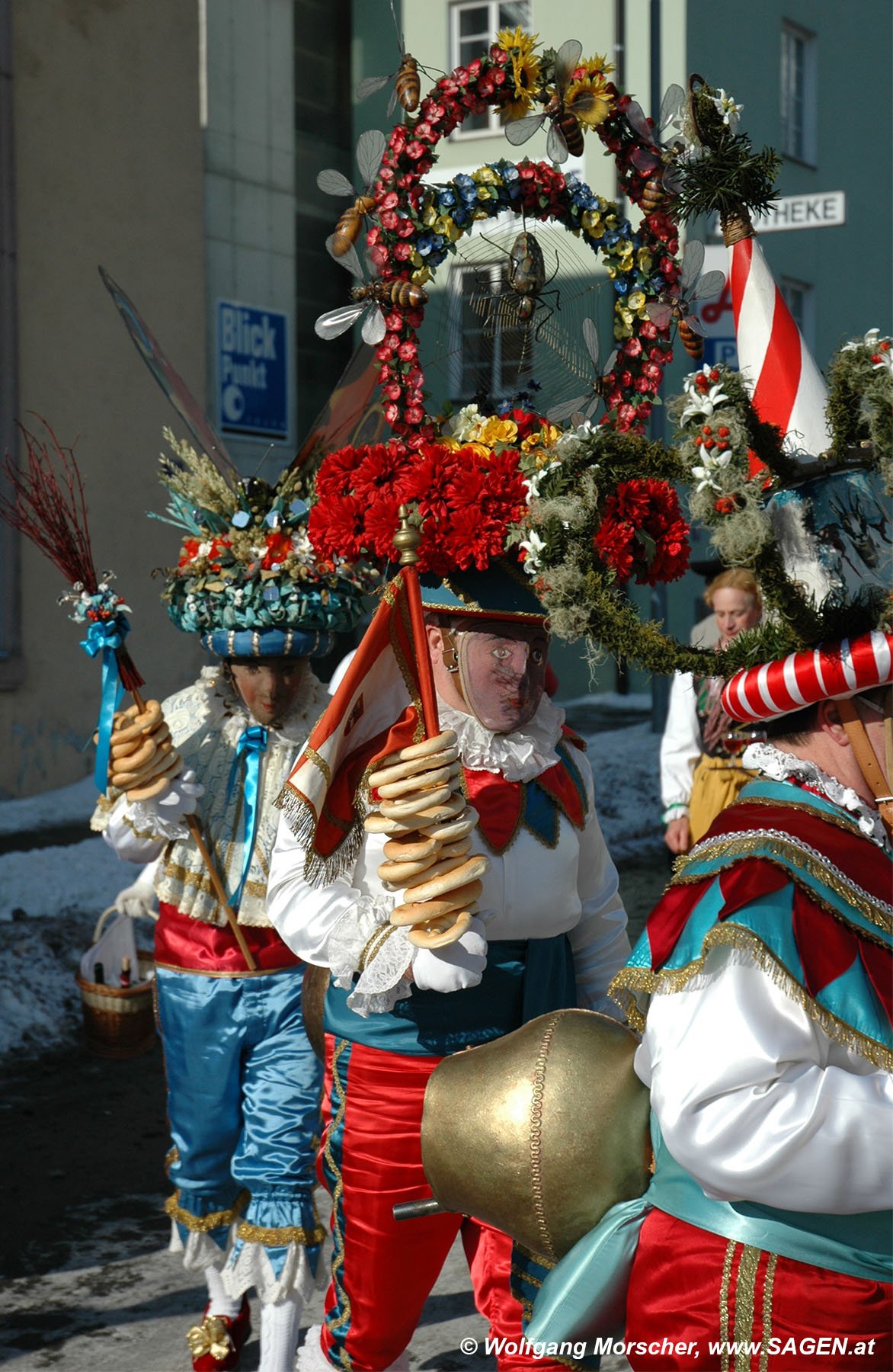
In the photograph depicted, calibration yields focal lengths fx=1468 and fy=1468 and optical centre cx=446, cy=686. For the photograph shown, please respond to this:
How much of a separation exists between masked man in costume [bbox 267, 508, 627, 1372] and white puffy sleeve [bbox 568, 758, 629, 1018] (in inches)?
3.8

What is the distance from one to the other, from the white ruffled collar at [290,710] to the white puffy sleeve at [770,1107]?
96.8 inches

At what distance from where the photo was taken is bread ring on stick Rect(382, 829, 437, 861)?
2.62 metres

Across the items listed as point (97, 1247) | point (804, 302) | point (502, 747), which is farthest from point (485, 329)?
point (804, 302)

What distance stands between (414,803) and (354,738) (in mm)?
492

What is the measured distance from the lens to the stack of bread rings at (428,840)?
8.62 ft

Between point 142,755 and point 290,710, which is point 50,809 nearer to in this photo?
point 290,710

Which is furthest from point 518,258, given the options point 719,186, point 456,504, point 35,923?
point 35,923

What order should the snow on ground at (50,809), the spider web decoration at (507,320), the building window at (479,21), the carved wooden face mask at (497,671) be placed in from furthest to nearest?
the building window at (479,21), the snow on ground at (50,809), the spider web decoration at (507,320), the carved wooden face mask at (497,671)

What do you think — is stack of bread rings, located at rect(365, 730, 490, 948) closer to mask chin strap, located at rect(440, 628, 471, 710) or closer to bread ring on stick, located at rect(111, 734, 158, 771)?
mask chin strap, located at rect(440, 628, 471, 710)

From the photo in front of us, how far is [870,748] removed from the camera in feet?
7.21

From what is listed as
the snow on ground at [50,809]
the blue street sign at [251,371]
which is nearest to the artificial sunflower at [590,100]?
the snow on ground at [50,809]

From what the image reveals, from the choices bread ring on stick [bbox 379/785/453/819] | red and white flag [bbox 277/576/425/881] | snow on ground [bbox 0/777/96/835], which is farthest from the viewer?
snow on ground [bbox 0/777/96/835]

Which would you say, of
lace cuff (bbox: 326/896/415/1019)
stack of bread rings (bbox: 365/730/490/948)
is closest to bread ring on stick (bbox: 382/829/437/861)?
stack of bread rings (bbox: 365/730/490/948)

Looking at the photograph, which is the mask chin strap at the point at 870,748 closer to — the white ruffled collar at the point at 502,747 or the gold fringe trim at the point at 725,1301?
the gold fringe trim at the point at 725,1301
